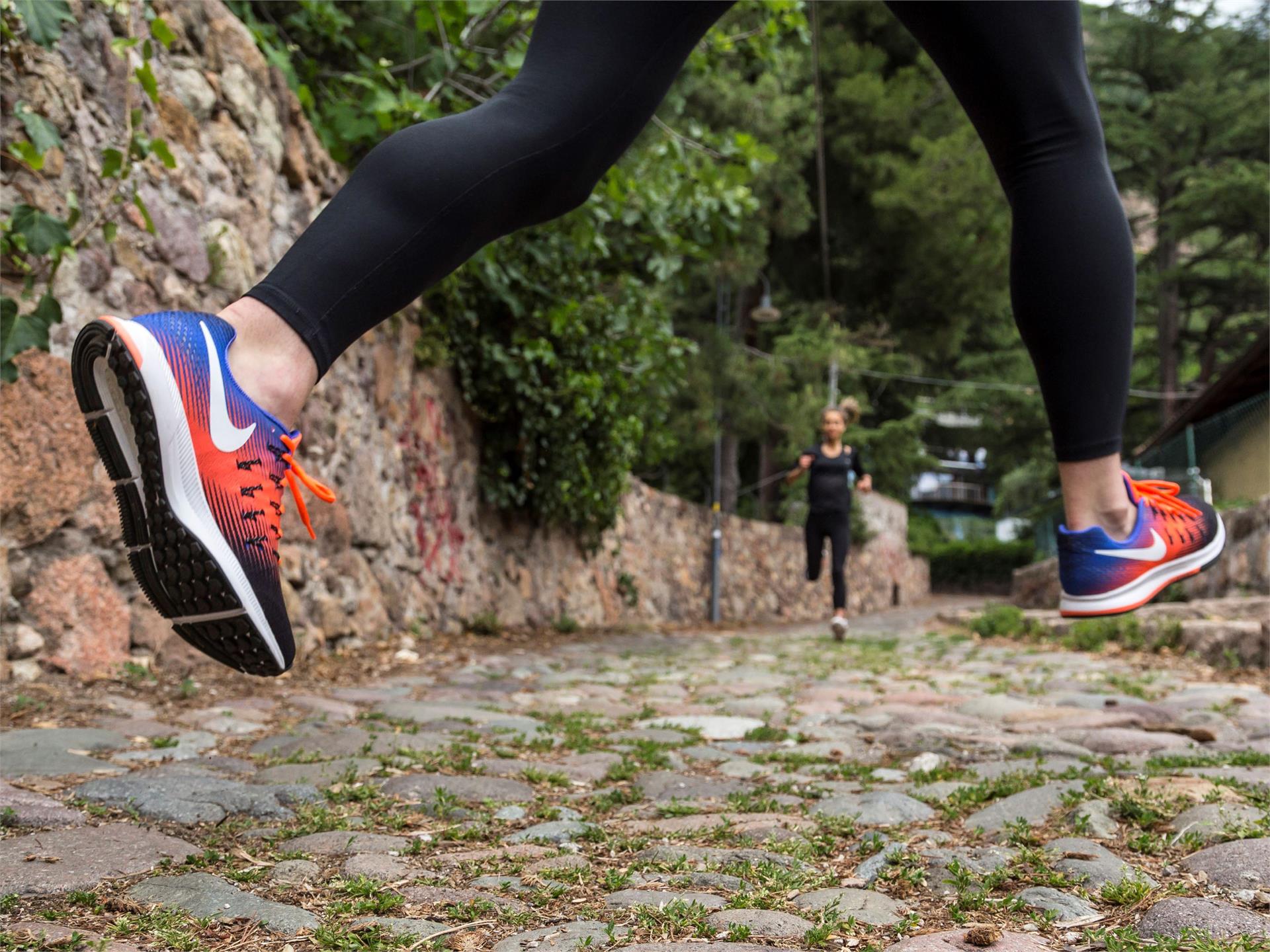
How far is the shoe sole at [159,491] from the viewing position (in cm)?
111

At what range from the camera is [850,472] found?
8.02 m

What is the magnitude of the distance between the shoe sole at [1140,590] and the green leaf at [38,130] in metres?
2.48

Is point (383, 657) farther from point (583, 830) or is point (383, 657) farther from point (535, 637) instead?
point (583, 830)

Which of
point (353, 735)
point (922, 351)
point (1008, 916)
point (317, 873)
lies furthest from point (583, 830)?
point (922, 351)

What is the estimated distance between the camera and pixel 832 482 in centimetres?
780

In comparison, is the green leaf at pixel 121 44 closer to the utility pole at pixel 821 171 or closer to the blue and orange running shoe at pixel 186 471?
the blue and orange running shoe at pixel 186 471

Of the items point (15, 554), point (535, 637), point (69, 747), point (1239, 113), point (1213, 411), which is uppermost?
point (1239, 113)

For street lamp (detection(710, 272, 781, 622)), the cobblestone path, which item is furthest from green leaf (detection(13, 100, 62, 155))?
street lamp (detection(710, 272, 781, 622))

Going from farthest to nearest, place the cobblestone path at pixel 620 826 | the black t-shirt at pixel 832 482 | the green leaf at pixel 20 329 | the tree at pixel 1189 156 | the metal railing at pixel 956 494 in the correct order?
the metal railing at pixel 956 494, the tree at pixel 1189 156, the black t-shirt at pixel 832 482, the green leaf at pixel 20 329, the cobblestone path at pixel 620 826

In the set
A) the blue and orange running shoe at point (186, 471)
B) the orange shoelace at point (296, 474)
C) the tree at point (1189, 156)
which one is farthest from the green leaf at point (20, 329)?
the tree at point (1189, 156)

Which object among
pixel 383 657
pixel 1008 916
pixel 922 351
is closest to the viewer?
pixel 1008 916

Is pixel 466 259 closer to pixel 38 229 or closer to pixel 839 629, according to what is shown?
pixel 38 229

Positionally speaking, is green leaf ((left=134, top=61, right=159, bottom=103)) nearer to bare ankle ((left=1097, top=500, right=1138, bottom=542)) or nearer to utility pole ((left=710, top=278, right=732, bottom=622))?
bare ankle ((left=1097, top=500, right=1138, bottom=542))

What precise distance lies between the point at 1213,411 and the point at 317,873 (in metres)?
16.9
